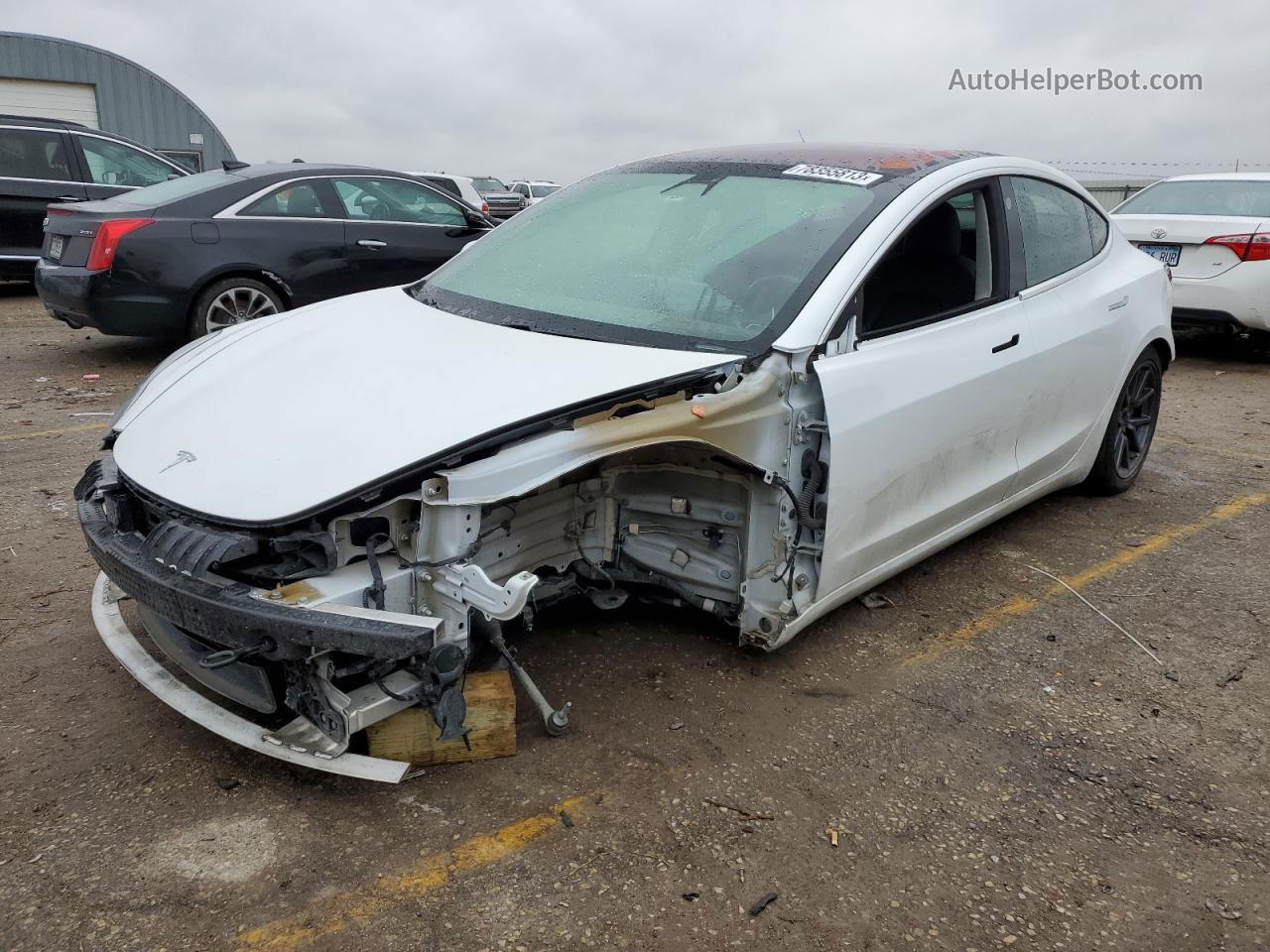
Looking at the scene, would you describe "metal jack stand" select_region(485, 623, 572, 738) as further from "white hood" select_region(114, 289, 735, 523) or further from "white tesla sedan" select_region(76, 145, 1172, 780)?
"white hood" select_region(114, 289, 735, 523)

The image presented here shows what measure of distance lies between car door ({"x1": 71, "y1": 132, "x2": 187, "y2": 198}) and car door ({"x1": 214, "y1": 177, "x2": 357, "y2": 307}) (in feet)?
11.4

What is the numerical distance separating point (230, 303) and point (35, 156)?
4.48 meters

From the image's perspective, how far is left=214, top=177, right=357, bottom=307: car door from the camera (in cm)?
713

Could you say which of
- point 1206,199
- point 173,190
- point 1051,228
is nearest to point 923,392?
point 1051,228

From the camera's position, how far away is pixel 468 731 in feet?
8.95

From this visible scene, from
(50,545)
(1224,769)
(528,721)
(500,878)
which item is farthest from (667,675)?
(50,545)

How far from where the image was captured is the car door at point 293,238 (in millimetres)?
7133

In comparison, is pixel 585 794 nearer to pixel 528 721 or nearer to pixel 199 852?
pixel 528 721

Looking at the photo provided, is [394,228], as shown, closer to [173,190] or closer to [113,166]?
[173,190]

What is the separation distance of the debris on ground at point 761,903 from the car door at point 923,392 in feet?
3.50

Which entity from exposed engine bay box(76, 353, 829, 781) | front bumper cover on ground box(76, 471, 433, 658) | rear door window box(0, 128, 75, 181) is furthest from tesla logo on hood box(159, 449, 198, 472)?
rear door window box(0, 128, 75, 181)

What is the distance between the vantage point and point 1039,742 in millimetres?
2986

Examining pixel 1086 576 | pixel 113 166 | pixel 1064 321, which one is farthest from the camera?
pixel 113 166

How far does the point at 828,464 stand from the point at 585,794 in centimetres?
117
